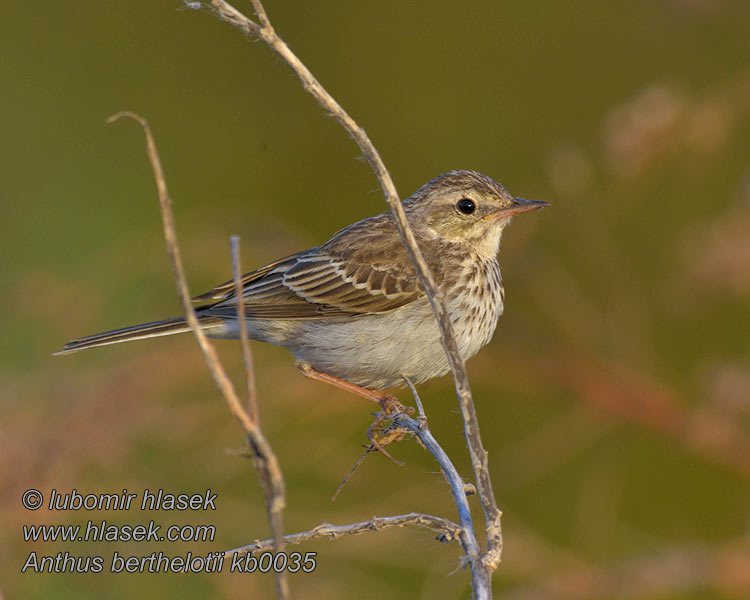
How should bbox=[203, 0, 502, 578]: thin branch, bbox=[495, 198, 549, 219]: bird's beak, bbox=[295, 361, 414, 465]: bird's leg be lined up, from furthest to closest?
bbox=[495, 198, 549, 219]: bird's beak → bbox=[295, 361, 414, 465]: bird's leg → bbox=[203, 0, 502, 578]: thin branch

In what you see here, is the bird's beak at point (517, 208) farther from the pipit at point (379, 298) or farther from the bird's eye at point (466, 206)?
the bird's eye at point (466, 206)

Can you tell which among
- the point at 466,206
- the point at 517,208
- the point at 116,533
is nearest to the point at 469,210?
the point at 466,206

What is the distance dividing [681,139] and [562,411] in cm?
183

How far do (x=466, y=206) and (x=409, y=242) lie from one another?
9.03ft

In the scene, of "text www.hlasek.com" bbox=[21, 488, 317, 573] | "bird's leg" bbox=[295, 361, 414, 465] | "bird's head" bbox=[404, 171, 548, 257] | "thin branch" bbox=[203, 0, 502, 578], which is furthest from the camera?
"bird's head" bbox=[404, 171, 548, 257]

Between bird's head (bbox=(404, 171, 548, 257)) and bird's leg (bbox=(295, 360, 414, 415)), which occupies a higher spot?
bird's head (bbox=(404, 171, 548, 257))

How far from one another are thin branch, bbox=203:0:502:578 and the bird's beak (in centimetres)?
253

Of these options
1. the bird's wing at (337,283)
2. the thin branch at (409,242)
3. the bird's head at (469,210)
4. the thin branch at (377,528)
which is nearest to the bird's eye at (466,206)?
the bird's head at (469,210)

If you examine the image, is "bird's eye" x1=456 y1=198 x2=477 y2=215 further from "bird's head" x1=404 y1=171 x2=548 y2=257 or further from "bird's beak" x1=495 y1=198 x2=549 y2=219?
"bird's beak" x1=495 y1=198 x2=549 y2=219

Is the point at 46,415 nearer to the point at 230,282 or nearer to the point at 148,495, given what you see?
the point at 148,495

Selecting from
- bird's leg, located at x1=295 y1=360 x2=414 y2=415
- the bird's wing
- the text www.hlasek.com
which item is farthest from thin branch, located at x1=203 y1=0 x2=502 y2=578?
the bird's wing

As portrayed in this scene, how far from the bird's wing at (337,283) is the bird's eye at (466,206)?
0.40 m

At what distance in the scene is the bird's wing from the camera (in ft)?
15.7

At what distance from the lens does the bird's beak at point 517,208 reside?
494 centimetres
